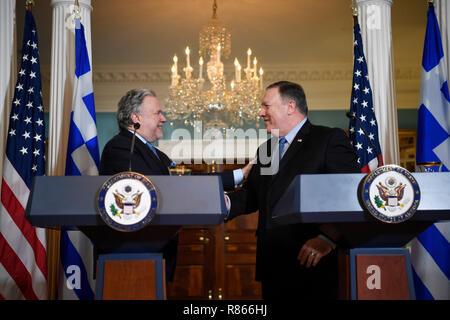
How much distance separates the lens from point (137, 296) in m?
1.56

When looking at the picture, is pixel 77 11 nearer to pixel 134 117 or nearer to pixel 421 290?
pixel 134 117

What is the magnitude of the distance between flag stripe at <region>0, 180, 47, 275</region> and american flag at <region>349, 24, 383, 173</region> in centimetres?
241

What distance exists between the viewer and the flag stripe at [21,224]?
3.19 meters

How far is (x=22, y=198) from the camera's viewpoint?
324 cm

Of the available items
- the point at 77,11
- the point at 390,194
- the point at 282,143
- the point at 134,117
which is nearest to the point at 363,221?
the point at 390,194

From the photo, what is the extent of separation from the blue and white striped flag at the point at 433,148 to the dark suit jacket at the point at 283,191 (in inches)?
44.5

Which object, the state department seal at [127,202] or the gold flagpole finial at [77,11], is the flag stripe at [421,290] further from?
the gold flagpole finial at [77,11]

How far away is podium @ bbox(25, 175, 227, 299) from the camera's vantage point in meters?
1.50

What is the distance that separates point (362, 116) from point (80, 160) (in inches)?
82.8

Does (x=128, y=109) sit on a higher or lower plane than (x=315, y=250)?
higher

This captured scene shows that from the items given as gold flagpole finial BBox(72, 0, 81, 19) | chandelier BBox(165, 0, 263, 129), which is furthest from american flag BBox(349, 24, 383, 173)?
gold flagpole finial BBox(72, 0, 81, 19)

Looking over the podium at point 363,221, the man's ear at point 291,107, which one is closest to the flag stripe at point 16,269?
the man's ear at point 291,107

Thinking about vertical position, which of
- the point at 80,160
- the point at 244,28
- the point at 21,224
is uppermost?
the point at 244,28
